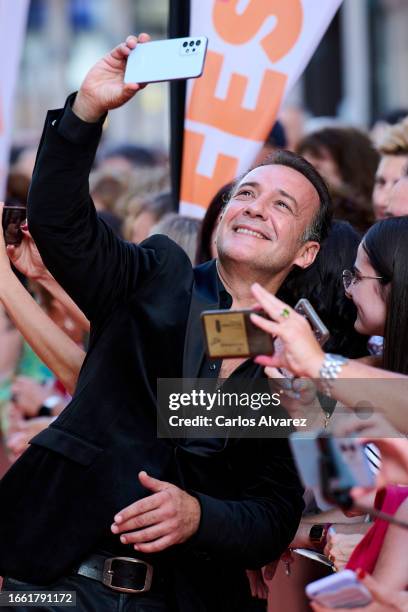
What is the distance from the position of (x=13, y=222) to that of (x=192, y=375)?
31.9 inches

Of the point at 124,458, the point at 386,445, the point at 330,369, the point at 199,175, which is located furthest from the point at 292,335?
the point at 199,175

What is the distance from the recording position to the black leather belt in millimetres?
2973

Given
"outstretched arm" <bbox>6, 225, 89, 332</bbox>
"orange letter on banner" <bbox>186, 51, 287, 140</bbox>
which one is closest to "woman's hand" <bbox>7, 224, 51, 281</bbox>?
"outstretched arm" <bbox>6, 225, 89, 332</bbox>

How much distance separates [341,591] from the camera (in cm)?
234

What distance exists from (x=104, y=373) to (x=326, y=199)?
0.97m

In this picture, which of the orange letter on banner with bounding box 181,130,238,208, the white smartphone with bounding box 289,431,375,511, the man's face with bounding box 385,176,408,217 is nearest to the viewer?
the white smartphone with bounding box 289,431,375,511

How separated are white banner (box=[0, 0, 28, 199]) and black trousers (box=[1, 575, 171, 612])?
284cm

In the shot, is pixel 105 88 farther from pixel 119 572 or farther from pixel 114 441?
pixel 119 572

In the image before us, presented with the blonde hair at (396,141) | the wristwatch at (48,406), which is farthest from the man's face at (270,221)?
the wristwatch at (48,406)

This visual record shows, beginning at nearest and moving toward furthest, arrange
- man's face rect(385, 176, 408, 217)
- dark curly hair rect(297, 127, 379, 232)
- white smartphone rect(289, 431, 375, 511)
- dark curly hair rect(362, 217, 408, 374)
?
white smartphone rect(289, 431, 375, 511) < dark curly hair rect(362, 217, 408, 374) < man's face rect(385, 176, 408, 217) < dark curly hair rect(297, 127, 379, 232)

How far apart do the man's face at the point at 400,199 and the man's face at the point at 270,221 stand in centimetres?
63

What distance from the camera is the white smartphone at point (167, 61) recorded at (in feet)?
9.12

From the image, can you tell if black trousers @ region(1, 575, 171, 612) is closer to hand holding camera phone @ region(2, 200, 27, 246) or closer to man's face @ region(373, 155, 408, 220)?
hand holding camera phone @ region(2, 200, 27, 246)

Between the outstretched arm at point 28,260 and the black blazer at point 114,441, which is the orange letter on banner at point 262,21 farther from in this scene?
the black blazer at point 114,441
